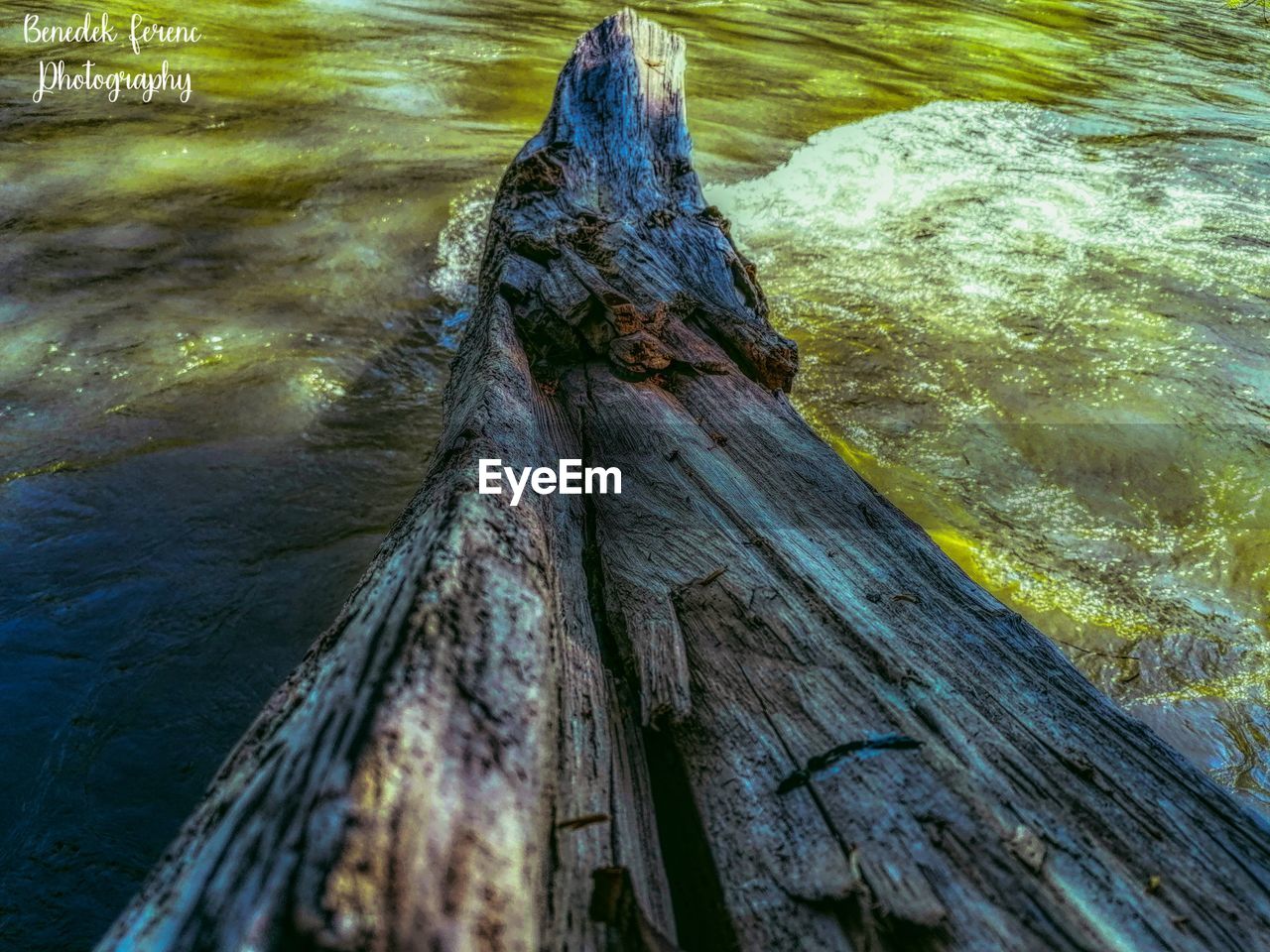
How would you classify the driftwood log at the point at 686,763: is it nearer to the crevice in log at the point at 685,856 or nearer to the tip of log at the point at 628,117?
the crevice in log at the point at 685,856

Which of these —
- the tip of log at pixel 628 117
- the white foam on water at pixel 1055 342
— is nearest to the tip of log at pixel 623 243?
the tip of log at pixel 628 117

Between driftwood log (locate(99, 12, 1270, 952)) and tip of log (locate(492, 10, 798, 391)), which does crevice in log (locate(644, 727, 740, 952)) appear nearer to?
driftwood log (locate(99, 12, 1270, 952))

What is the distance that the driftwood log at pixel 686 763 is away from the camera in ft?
2.32

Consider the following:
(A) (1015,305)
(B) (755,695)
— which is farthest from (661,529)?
(A) (1015,305)

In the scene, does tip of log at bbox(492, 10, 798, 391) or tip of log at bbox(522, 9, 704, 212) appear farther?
tip of log at bbox(522, 9, 704, 212)
